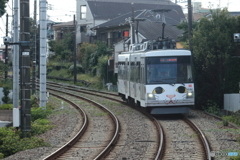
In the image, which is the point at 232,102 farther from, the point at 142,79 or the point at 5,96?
the point at 5,96

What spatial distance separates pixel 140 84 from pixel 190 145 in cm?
758

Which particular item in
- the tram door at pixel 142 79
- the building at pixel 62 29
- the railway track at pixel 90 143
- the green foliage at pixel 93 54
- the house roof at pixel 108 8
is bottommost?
the railway track at pixel 90 143

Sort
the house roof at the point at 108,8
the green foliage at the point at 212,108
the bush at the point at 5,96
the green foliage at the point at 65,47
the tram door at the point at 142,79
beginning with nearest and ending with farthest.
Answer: the tram door at the point at 142,79 → the green foliage at the point at 212,108 → the bush at the point at 5,96 → the green foliage at the point at 65,47 → the house roof at the point at 108,8

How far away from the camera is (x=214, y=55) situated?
2394 cm

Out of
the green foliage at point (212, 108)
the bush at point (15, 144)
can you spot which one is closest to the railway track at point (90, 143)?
the bush at point (15, 144)

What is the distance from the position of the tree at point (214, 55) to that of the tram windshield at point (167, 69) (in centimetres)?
451

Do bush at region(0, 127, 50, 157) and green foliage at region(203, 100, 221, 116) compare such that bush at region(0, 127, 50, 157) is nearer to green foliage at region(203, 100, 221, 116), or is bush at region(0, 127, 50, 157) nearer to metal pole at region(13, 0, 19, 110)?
metal pole at region(13, 0, 19, 110)

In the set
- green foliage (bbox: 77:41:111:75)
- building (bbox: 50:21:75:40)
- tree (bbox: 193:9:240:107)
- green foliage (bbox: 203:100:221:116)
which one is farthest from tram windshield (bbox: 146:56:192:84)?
building (bbox: 50:21:75:40)

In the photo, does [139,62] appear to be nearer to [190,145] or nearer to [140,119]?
[140,119]

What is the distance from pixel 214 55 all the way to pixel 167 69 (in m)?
5.11

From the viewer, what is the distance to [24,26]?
49.0ft

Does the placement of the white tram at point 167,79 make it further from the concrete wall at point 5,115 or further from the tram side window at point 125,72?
the concrete wall at point 5,115

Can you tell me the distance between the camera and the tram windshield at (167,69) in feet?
64.5

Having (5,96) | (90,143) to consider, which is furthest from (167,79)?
(5,96)
